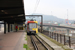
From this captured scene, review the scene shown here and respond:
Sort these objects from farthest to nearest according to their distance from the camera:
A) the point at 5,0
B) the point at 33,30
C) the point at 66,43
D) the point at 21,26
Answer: the point at 21,26
the point at 33,30
the point at 66,43
the point at 5,0

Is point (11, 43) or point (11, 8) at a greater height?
point (11, 8)

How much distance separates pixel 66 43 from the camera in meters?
12.6

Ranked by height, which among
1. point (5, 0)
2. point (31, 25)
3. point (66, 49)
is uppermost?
point (5, 0)

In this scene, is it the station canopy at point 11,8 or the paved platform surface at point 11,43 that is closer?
the paved platform surface at point 11,43

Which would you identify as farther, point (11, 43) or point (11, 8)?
point (11, 8)

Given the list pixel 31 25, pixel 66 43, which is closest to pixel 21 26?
pixel 31 25

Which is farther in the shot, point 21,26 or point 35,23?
point 21,26

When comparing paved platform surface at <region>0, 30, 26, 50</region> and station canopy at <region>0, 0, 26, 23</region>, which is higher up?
station canopy at <region>0, 0, 26, 23</region>

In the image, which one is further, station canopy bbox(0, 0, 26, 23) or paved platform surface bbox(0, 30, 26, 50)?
station canopy bbox(0, 0, 26, 23)

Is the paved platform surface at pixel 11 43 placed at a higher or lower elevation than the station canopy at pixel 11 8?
lower

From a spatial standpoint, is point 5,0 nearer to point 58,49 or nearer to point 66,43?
point 58,49

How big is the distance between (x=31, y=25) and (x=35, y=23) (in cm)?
104

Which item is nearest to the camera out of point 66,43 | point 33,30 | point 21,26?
point 66,43

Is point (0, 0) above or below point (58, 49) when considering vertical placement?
above
